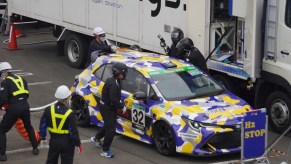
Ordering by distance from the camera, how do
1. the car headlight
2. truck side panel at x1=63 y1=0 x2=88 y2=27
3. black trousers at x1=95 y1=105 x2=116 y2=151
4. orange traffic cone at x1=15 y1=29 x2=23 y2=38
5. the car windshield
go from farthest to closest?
orange traffic cone at x1=15 y1=29 x2=23 y2=38
truck side panel at x1=63 y1=0 x2=88 y2=27
the car windshield
black trousers at x1=95 y1=105 x2=116 y2=151
the car headlight

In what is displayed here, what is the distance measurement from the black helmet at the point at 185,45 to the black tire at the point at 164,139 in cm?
303

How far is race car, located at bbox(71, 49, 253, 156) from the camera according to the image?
11648 mm

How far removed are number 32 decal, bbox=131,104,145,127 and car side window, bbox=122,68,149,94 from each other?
1.01 feet

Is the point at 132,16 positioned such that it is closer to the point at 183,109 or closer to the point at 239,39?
the point at 239,39

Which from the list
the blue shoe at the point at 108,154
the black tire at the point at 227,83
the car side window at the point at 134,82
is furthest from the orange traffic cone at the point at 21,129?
the black tire at the point at 227,83

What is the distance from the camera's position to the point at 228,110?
12.0 meters

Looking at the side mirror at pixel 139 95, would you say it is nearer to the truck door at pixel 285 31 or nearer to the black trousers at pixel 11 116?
the black trousers at pixel 11 116

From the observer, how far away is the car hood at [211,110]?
11688mm

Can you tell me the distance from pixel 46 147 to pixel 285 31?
4.96m

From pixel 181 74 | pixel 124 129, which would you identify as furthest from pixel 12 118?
pixel 181 74

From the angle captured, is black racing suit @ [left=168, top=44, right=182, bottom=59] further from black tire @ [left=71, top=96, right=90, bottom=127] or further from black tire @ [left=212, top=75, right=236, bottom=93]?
black tire @ [left=71, top=96, right=90, bottom=127]

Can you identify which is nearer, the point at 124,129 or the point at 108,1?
the point at 124,129

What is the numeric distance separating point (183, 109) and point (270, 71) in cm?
282

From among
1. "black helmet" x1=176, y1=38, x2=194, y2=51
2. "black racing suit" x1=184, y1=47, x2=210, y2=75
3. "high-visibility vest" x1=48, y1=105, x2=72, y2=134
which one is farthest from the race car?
"high-visibility vest" x1=48, y1=105, x2=72, y2=134
